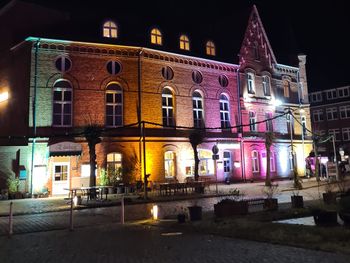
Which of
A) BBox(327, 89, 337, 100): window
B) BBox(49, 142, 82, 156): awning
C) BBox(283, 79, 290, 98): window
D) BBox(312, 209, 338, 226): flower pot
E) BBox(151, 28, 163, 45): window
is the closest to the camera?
BBox(312, 209, 338, 226): flower pot

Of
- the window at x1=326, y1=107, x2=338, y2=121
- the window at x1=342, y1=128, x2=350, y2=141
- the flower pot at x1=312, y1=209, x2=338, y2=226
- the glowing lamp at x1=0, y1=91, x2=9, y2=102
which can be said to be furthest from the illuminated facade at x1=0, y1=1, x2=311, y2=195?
the window at x1=326, y1=107, x2=338, y2=121

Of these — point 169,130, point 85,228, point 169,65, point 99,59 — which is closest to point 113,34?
point 99,59

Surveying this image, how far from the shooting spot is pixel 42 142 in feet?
82.4

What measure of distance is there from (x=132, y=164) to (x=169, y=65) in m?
9.45

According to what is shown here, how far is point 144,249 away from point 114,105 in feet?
67.9

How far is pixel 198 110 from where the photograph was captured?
32344mm

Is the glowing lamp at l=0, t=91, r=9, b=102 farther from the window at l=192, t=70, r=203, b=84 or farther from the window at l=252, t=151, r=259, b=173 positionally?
the window at l=252, t=151, r=259, b=173

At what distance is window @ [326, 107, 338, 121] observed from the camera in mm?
57206

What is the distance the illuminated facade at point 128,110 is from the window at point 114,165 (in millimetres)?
78

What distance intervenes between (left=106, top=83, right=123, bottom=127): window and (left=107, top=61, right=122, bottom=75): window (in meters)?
0.98

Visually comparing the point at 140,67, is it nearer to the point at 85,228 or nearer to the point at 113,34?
the point at 113,34

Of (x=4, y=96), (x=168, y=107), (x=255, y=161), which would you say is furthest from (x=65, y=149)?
(x=255, y=161)

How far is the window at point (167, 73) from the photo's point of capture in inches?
1196

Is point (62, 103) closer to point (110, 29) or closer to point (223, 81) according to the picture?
point (110, 29)
